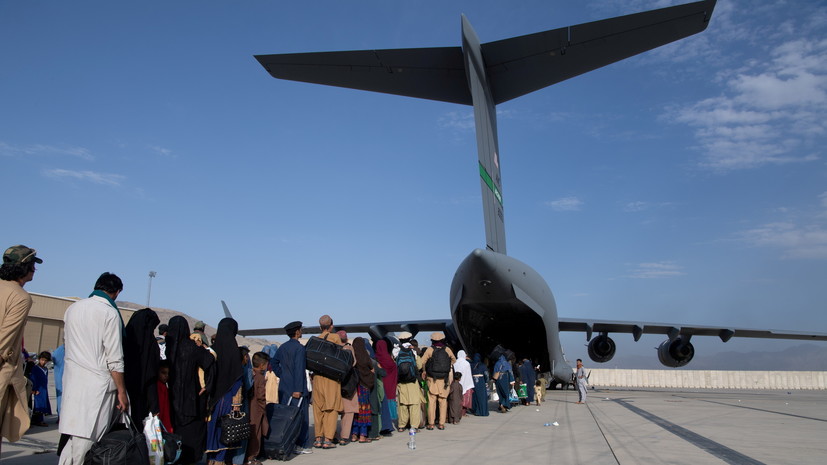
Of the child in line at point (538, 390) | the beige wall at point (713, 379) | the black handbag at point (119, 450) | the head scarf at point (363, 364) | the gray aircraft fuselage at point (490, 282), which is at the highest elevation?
the gray aircraft fuselage at point (490, 282)

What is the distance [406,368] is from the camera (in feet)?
25.2

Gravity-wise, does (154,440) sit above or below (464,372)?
below

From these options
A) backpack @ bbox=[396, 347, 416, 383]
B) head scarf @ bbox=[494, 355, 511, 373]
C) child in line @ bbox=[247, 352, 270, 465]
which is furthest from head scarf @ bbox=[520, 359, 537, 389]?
child in line @ bbox=[247, 352, 270, 465]

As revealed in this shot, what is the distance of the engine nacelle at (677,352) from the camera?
19297 mm

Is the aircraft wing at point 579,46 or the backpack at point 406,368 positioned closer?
the backpack at point 406,368

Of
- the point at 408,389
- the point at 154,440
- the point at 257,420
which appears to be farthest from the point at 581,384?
the point at 154,440

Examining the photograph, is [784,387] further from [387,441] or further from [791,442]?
[387,441]

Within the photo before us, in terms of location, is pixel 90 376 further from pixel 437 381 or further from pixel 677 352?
pixel 677 352

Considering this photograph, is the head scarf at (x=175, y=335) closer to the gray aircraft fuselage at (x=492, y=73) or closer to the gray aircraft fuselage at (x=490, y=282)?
the gray aircraft fuselage at (x=492, y=73)

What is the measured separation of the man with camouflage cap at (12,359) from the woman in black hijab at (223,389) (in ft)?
5.47

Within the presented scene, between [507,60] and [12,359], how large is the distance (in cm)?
923

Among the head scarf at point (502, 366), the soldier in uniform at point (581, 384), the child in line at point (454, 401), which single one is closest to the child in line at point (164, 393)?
the child in line at point (454, 401)

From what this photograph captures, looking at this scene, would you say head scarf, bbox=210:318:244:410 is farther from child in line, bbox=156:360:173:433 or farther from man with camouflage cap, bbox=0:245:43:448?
man with camouflage cap, bbox=0:245:43:448

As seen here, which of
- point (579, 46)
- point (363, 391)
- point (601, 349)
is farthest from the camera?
point (601, 349)
